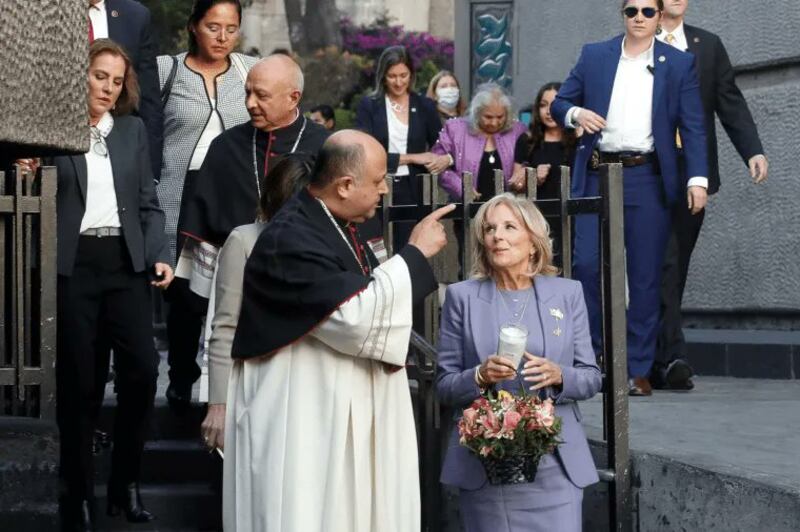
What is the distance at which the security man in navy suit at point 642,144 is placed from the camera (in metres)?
7.96

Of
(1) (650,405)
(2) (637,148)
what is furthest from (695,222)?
(1) (650,405)

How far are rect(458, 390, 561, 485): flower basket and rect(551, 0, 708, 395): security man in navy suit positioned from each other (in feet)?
9.59

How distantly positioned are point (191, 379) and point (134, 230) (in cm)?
103

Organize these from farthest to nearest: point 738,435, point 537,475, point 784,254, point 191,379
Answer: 1. point 784,254
2. point 191,379
3. point 738,435
4. point 537,475

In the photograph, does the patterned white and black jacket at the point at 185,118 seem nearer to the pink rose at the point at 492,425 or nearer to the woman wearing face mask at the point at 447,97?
the pink rose at the point at 492,425

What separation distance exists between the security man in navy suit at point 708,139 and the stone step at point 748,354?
2.87 ft

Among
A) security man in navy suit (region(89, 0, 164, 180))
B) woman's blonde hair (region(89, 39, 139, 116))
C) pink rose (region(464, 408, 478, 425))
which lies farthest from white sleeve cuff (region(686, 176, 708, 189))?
pink rose (region(464, 408, 478, 425))

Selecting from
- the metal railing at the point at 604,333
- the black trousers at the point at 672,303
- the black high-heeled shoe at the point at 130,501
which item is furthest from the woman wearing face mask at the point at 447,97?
the black high-heeled shoe at the point at 130,501

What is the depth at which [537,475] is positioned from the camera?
5207 millimetres

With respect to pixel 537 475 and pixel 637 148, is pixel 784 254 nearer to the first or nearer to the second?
pixel 637 148

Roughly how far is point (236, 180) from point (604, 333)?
1.53 meters

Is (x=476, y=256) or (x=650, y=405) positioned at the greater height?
(x=476, y=256)

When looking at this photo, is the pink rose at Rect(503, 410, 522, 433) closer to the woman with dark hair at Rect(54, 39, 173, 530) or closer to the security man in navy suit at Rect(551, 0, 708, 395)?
the woman with dark hair at Rect(54, 39, 173, 530)

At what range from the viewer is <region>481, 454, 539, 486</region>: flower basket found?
4.97 metres
